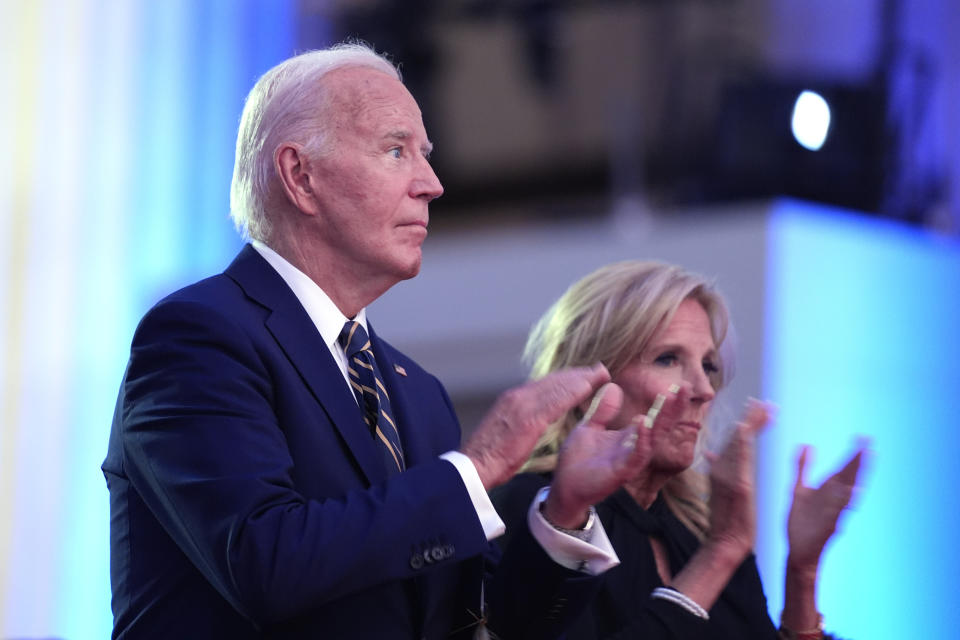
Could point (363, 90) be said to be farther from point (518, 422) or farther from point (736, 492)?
point (736, 492)

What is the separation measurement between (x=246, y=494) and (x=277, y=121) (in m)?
0.52

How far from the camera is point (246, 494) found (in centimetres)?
131

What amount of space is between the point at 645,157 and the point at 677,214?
3.12ft

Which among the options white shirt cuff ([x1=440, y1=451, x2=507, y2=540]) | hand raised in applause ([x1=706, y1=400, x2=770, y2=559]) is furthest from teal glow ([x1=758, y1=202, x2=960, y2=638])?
white shirt cuff ([x1=440, y1=451, x2=507, y2=540])

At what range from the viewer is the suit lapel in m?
1.47

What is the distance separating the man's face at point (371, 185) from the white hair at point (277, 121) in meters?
0.02

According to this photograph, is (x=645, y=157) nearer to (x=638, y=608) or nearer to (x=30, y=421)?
(x=30, y=421)

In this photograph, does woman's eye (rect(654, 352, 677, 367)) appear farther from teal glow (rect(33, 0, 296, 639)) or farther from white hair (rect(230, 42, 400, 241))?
teal glow (rect(33, 0, 296, 639))

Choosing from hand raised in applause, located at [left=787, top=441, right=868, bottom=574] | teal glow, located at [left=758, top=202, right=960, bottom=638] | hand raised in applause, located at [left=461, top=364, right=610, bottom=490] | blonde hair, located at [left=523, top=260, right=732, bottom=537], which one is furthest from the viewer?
teal glow, located at [left=758, top=202, right=960, bottom=638]

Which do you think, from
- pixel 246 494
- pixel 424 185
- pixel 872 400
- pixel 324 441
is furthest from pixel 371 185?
pixel 872 400

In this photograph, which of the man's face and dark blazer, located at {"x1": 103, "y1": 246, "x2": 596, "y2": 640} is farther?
the man's face

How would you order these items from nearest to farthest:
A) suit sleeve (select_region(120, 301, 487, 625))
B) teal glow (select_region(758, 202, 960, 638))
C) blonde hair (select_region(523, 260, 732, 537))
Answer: suit sleeve (select_region(120, 301, 487, 625)) < blonde hair (select_region(523, 260, 732, 537)) < teal glow (select_region(758, 202, 960, 638))

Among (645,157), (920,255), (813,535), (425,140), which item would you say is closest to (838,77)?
(920,255)

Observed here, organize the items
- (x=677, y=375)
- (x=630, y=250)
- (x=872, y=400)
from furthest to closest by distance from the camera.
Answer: (x=630, y=250) < (x=872, y=400) < (x=677, y=375)
